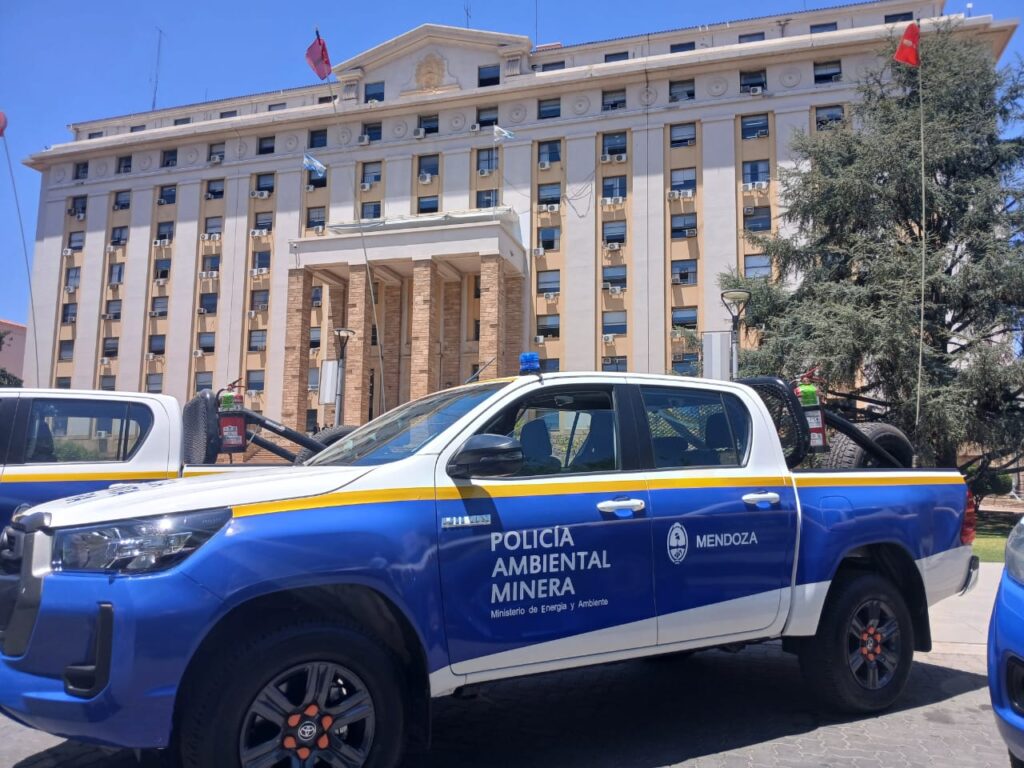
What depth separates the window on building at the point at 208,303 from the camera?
4475 centimetres

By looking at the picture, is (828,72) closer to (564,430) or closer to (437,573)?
(564,430)

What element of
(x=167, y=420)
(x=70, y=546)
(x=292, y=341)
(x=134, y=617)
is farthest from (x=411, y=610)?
(x=292, y=341)

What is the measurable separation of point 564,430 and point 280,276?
41.6 meters

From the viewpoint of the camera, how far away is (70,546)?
3068 mm

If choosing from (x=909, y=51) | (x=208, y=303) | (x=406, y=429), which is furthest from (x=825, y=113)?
(x=406, y=429)

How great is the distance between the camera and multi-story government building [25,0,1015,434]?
3781 cm

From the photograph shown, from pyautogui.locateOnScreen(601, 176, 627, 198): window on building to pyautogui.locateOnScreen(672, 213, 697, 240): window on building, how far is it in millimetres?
2926

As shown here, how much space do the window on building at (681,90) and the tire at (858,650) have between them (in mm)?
38059

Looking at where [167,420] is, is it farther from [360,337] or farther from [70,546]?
[360,337]

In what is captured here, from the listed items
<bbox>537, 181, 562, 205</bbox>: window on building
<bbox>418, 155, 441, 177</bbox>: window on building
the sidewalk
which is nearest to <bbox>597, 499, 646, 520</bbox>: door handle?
the sidewalk

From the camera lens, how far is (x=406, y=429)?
409cm

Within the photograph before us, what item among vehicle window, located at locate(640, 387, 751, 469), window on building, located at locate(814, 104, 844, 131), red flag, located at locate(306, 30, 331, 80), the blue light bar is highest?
window on building, located at locate(814, 104, 844, 131)

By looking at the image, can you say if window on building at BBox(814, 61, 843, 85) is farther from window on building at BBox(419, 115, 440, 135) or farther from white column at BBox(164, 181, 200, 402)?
white column at BBox(164, 181, 200, 402)

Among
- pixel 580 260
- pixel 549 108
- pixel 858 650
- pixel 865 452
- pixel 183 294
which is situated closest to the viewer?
pixel 858 650
